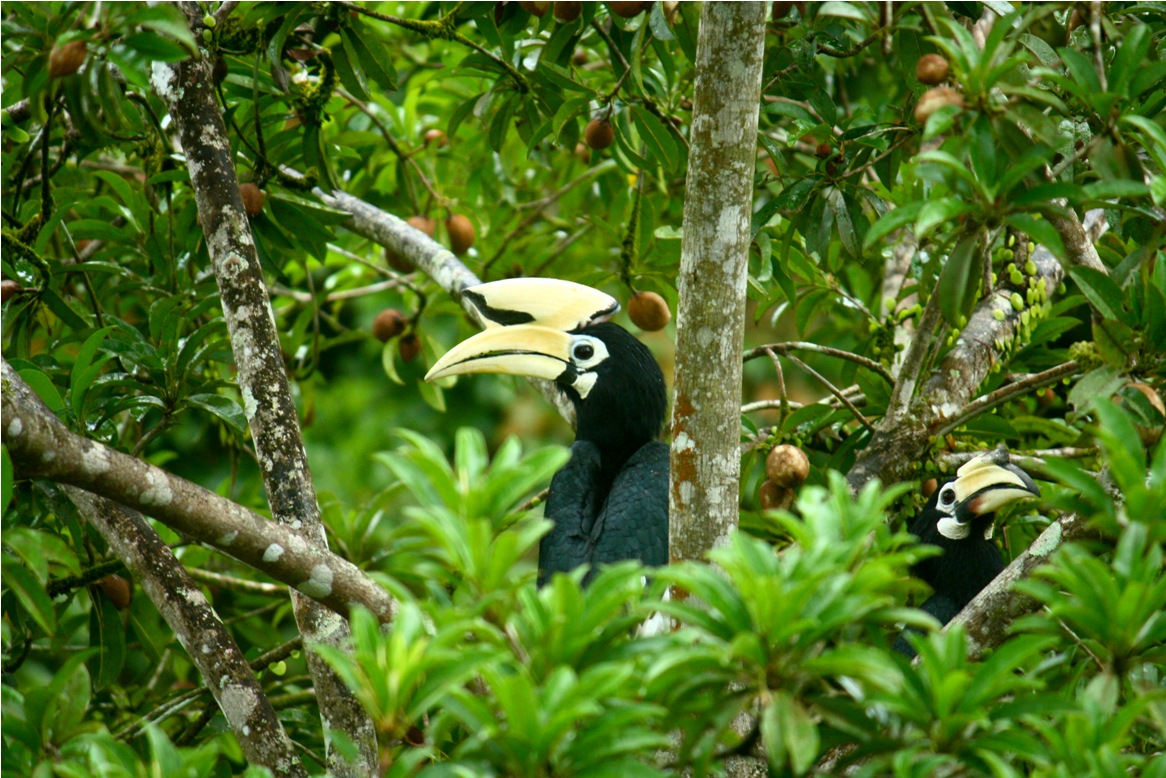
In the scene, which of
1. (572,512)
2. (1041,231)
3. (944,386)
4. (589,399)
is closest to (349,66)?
(589,399)

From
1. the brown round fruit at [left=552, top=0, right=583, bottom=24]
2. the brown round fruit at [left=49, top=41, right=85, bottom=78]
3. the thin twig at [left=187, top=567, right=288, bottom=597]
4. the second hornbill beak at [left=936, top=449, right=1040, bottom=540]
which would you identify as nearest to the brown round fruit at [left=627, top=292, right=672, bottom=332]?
the brown round fruit at [left=552, top=0, right=583, bottom=24]

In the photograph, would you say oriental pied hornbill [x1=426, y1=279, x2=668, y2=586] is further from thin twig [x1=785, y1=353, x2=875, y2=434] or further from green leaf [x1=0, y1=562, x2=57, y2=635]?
green leaf [x1=0, y1=562, x2=57, y2=635]

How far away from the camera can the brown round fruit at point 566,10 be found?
283 cm

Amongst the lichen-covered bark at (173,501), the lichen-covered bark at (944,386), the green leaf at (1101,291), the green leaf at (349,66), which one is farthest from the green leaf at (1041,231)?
the green leaf at (349,66)

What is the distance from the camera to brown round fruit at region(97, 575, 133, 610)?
2861mm

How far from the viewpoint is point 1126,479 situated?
1499mm

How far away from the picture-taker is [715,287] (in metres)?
2.18

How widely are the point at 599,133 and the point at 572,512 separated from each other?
3.21 feet

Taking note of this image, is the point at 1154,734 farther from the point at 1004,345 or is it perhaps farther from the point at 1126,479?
the point at 1004,345

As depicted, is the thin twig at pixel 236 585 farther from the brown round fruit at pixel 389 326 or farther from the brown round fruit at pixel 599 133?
the brown round fruit at pixel 599 133

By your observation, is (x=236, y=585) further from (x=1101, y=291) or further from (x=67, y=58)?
(x=1101, y=291)

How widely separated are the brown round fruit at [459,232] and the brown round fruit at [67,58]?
6.17 ft

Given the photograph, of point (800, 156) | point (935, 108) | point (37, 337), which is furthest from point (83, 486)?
point (800, 156)

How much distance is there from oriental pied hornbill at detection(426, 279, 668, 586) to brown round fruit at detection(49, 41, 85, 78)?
1132 mm
